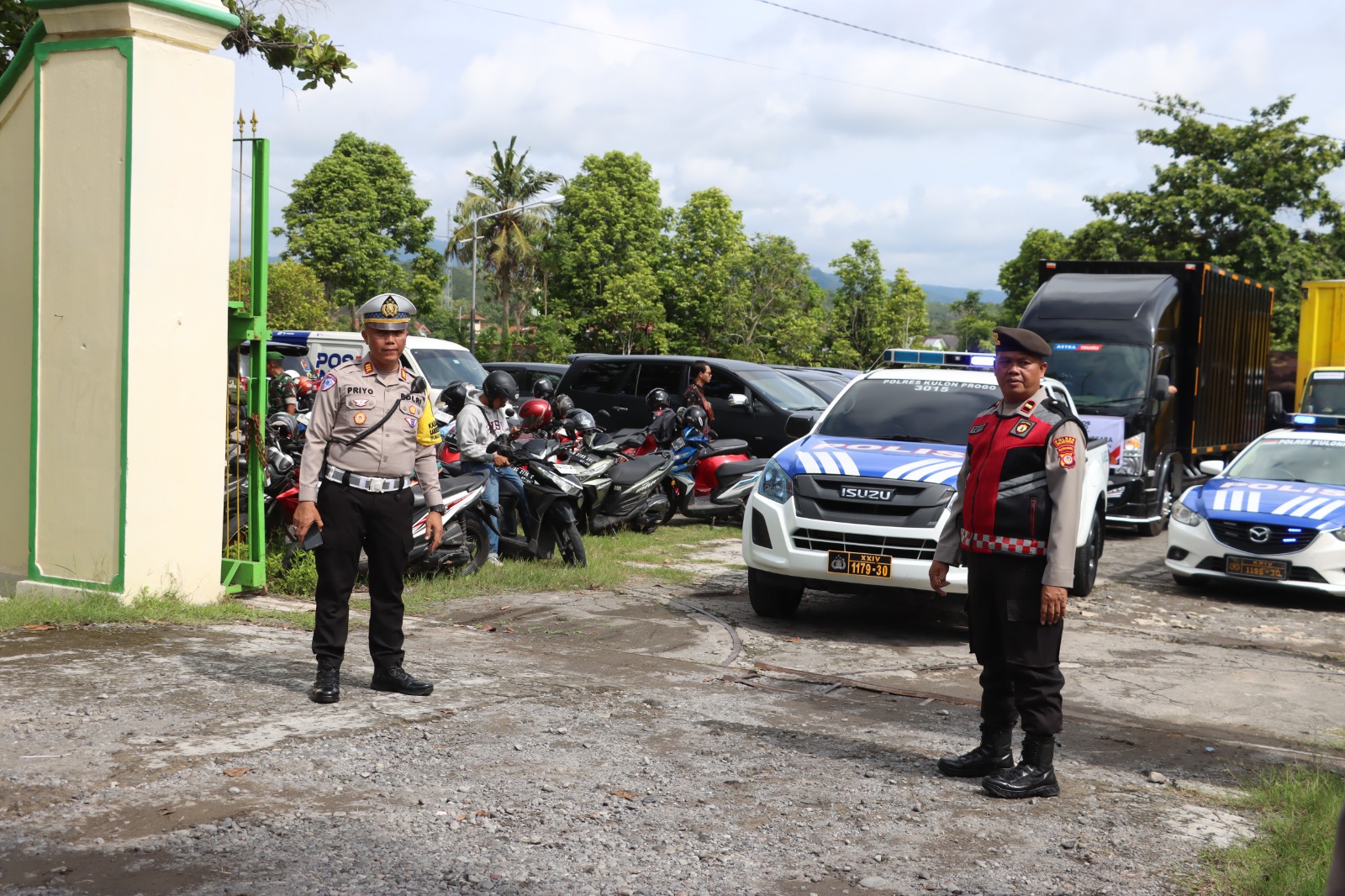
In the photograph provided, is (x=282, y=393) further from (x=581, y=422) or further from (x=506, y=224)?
(x=506, y=224)

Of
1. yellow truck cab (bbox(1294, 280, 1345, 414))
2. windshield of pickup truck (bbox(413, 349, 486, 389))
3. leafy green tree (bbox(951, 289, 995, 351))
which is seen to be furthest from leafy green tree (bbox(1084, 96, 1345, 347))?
leafy green tree (bbox(951, 289, 995, 351))

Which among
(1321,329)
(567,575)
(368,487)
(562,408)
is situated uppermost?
(1321,329)

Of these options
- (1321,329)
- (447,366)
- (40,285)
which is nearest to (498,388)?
(40,285)

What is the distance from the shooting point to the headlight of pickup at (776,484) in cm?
855

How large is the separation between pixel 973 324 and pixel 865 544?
98.3m

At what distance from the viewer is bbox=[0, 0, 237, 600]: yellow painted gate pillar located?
725 centimetres

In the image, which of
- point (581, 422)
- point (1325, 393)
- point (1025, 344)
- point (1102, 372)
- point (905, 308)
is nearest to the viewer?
point (1025, 344)

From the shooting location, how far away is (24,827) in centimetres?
393

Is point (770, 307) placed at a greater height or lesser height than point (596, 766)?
greater

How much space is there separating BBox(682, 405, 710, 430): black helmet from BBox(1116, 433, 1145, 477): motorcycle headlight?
494 cm

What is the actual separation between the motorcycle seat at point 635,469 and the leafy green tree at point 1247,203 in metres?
26.2

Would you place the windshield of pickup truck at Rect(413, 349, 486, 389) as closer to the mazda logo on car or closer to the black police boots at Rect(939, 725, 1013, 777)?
the mazda logo on car

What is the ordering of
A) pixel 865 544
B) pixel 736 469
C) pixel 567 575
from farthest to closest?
pixel 736 469
pixel 567 575
pixel 865 544

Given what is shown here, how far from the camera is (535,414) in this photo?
37.0 feet
